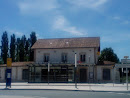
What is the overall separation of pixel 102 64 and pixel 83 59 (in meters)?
3.43

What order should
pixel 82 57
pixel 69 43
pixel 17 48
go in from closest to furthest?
pixel 82 57
pixel 69 43
pixel 17 48

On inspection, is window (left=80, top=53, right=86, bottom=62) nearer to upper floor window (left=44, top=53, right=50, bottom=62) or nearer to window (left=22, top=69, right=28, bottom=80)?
upper floor window (left=44, top=53, right=50, bottom=62)

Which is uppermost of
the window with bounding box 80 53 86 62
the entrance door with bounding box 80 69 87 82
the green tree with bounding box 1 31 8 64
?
the green tree with bounding box 1 31 8 64

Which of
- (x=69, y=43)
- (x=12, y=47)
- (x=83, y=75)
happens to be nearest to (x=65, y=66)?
(x=83, y=75)

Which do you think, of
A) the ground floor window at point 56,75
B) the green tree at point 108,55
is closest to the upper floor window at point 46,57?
the ground floor window at point 56,75

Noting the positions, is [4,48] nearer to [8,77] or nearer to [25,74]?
[25,74]

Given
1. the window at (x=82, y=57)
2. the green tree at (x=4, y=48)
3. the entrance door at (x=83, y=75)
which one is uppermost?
the green tree at (x=4, y=48)

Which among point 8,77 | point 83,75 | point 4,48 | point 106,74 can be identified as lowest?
point 83,75

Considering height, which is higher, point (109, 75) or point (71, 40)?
point (71, 40)

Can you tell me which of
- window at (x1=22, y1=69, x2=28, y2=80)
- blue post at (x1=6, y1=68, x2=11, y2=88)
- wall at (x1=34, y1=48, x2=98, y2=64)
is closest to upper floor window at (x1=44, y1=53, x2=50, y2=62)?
wall at (x1=34, y1=48, x2=98, y2=64)

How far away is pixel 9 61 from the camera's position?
1071 inches

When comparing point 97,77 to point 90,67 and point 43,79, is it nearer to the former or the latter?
point 90,67

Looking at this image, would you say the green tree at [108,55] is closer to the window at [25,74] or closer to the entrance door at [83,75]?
the entrance door at [83,75]

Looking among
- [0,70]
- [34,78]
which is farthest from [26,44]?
[34,78]
